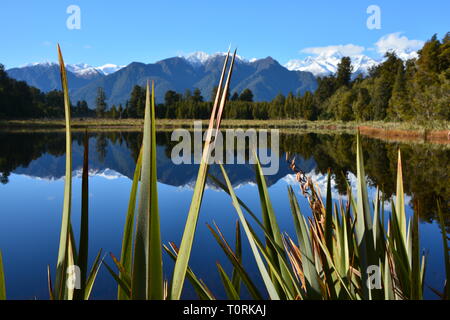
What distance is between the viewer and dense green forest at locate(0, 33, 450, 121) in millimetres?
A: 26578

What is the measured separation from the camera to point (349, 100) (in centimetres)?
4769

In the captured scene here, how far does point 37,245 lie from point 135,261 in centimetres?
550

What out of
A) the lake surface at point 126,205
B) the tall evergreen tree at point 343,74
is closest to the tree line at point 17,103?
the lake surface at point 126,205

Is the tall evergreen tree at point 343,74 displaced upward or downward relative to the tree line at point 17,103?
upward

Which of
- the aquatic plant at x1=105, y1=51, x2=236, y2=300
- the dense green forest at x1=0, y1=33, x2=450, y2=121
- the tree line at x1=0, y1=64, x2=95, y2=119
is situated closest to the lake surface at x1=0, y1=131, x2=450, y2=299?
the aquatic plant at x1=105, y1=51, x2=236, y2=300

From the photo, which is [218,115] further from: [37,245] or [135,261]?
[37,245]

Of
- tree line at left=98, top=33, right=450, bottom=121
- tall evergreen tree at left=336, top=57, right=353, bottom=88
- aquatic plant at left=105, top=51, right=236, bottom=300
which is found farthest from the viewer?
tall evergreen tree at left=336, top=57, right=353, bottom=88

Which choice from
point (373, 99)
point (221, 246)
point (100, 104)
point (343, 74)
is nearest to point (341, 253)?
point (221, 246)

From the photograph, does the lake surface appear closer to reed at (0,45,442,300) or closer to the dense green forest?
reed at (0,45,442,300)

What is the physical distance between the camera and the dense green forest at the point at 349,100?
26.6 m

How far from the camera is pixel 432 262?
477 centimetres

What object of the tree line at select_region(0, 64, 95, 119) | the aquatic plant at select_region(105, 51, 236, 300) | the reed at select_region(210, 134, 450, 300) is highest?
the tree line at select_region(0, 64, 95, 119)

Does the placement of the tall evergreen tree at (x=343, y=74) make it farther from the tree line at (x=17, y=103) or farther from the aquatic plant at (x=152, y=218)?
the aquatic plant at (x=152, y=218)

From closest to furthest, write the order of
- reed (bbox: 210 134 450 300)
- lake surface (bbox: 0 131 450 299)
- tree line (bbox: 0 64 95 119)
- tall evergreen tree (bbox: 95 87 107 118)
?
reed (bbox: 210 134 450 300) < lake surface (bbox: 0 131 450 299) < tree line (bbox: 0 64 95 119) < tall evergreen tree (bbox: 95 87 107 118)
